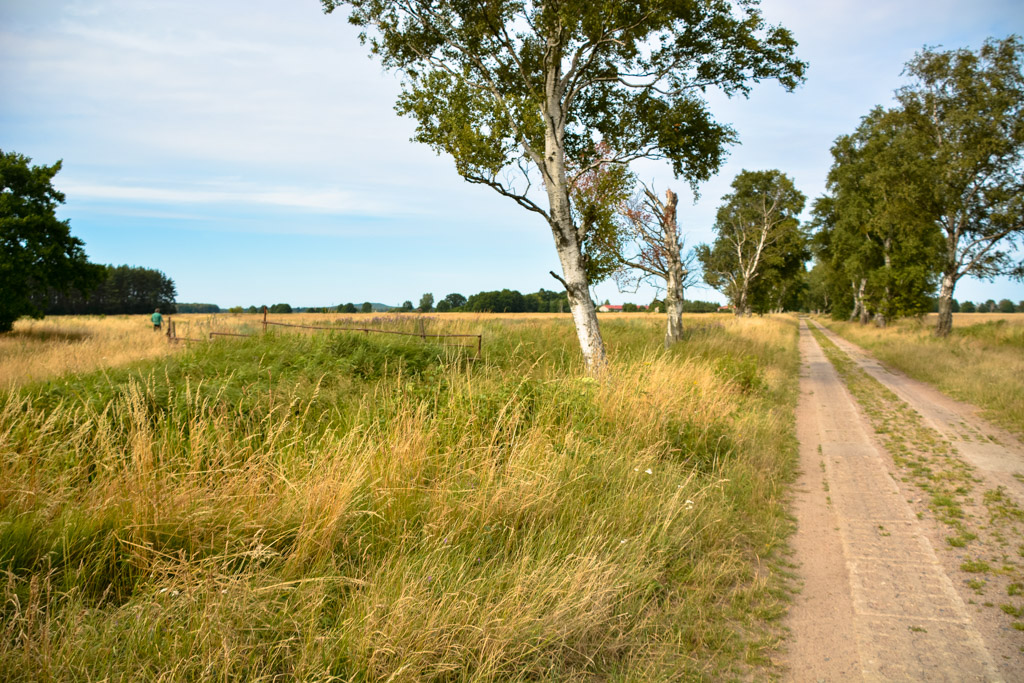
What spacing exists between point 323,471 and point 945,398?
1344 cm

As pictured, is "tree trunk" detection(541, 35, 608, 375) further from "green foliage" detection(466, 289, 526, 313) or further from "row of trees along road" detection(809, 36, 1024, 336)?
"green foliage" detection(466, 289, 526, 313)

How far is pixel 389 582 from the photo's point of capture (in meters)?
2.86

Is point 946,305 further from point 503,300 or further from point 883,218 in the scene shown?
point 503,300

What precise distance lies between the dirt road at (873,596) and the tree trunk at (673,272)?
12.1m

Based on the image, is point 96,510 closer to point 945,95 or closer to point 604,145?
point 604,145

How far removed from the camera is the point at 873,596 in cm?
368

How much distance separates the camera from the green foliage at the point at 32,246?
855 inches

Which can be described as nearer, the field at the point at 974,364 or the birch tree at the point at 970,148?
the field at the point at 974,364

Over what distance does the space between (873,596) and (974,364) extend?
15.1 metres

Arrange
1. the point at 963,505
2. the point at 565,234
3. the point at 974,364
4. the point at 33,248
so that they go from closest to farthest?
the point at 963,505 → the point at 565,234 → the point at 974,364 → the point at 33,248

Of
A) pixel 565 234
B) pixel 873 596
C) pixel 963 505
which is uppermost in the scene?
pixel 565 234

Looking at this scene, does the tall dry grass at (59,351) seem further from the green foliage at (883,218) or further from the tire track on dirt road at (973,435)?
the green foliage at (883,218)

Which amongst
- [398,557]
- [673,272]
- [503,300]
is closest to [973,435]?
[398,557]

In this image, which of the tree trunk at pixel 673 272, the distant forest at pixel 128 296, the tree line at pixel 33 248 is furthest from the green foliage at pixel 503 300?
the distant forest at pixel 128 296
